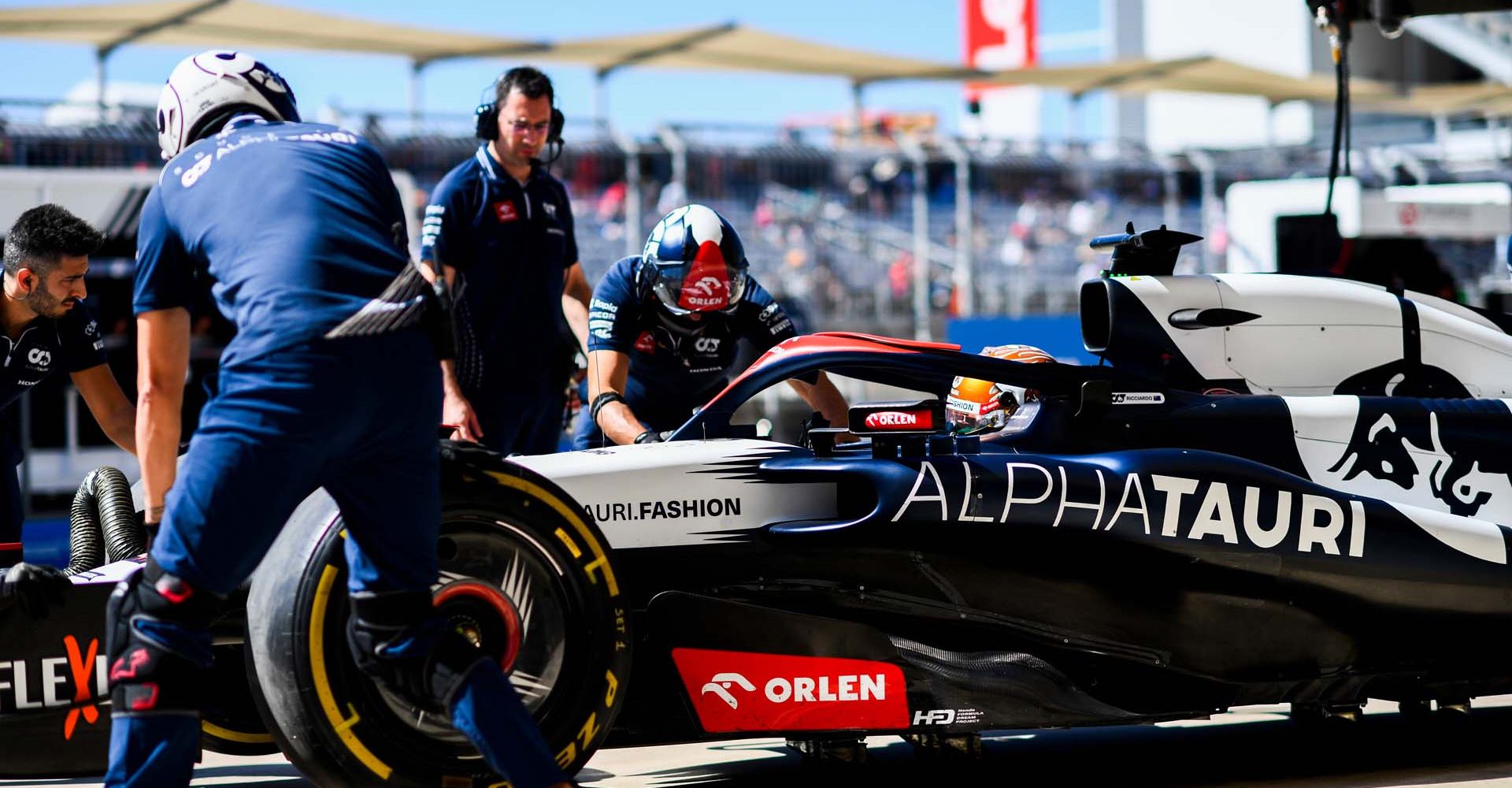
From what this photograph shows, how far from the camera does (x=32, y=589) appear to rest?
3664mm

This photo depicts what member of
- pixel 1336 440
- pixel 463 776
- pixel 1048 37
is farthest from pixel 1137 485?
pixel 1048 37

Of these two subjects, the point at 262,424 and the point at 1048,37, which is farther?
the point at 1048,37

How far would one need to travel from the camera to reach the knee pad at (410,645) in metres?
2.95

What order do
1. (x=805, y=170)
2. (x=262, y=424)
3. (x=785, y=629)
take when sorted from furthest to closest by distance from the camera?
(x=805, y=170)
(x=785, y=629)
(x=262, y=424)

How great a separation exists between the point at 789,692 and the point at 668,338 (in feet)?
6.02

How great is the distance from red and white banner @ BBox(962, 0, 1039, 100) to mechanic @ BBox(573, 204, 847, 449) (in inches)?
894

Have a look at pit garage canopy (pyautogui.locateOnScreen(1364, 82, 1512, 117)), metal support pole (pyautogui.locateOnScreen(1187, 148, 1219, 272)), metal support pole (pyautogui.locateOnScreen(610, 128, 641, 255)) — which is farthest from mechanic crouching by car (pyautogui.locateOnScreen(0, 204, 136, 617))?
pit garage canopy (pyautogui.locateOnScreen(1364, 82, 1512, 117))

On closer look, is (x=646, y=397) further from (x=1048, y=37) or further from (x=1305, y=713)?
(x=1048, y=37)

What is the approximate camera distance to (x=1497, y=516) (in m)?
4.39

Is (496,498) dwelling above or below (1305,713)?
above

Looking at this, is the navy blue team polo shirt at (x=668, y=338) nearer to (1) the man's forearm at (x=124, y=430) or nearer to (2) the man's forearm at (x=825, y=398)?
(2) the man's forearm at (x=825, y=398)

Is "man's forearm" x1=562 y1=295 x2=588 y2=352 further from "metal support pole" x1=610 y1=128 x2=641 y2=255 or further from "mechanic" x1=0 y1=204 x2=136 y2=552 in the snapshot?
"metal support pole" x1=610 y1=128 x2=641 y2=255

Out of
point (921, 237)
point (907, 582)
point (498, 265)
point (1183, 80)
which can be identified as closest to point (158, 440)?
point (907, 582)

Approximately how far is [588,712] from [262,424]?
107cm
